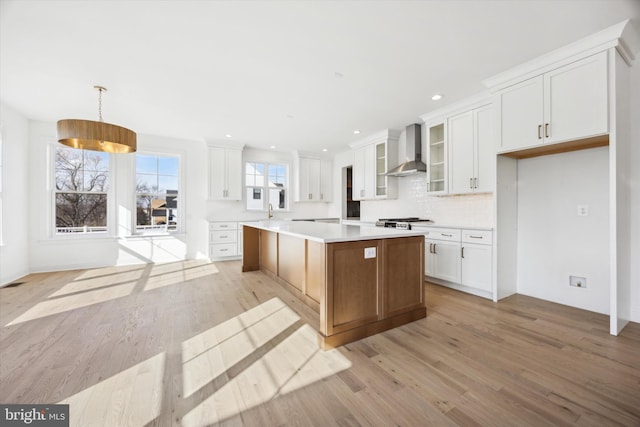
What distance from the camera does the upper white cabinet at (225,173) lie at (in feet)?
18.8

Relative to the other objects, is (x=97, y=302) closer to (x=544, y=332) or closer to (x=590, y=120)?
(x=544, y=332)

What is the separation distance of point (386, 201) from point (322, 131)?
198cm

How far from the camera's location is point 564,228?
120 inches

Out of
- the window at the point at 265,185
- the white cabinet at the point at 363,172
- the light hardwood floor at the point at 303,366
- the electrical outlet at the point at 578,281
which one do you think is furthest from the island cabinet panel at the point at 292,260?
the electrical outlet at the point at 578,281

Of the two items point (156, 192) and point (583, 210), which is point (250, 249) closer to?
point (156, 192)

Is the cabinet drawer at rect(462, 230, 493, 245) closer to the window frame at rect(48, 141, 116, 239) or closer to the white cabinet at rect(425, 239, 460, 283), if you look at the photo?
the white cabinet at rect(425, 239, 460, 283)

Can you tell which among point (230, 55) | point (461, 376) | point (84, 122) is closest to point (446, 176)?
point (461, 376)

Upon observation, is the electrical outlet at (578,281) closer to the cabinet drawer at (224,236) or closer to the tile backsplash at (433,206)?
the tile backsplash at (433,206)

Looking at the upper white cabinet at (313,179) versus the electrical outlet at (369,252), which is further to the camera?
the upper white cabinet at (313,179)

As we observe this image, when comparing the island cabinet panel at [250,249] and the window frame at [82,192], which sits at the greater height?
the window frame at [82,192]

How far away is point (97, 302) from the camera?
313 cm

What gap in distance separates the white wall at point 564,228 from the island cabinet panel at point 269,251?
3434mm

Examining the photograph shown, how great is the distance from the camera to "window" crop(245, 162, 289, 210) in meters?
6.50

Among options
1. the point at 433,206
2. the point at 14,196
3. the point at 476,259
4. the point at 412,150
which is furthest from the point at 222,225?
the point at 476,259
